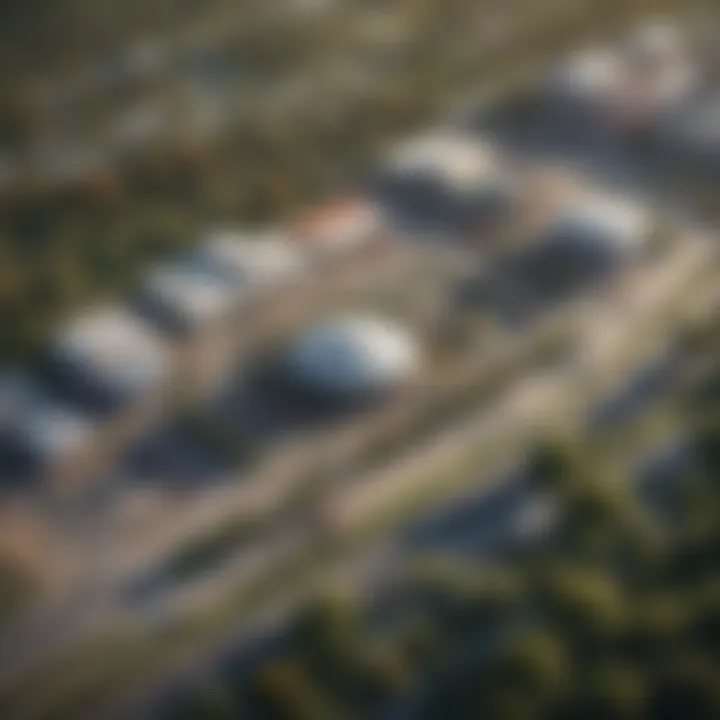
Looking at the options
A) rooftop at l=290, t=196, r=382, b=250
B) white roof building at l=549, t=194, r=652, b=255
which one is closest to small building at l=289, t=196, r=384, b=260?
rooftop at l=290, t=196, r=382, b=250

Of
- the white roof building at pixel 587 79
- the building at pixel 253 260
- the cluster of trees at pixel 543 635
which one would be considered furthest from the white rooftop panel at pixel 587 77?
the cluster of trees at pixel 543 635

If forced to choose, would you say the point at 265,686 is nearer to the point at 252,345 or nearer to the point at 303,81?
the point at 252,345

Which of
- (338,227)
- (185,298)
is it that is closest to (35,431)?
(185,298)

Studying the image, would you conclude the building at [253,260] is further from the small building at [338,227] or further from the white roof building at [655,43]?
the white roof building at [655,43]

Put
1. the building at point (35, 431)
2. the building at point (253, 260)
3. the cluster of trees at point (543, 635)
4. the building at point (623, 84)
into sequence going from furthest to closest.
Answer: the building at point (623, 84) → the building at point (253, 260) → the building at point (35, 431) → the cluster of trees at point (543, 635)

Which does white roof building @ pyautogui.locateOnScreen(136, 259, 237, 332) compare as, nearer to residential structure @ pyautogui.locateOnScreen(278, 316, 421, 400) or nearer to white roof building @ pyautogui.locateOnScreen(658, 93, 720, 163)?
residential structure @ pyautogui.locateOnScreen(278, 316, 421, 400)

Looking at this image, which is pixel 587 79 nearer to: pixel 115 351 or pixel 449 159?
pixel 449 159
